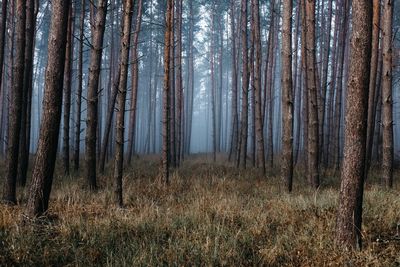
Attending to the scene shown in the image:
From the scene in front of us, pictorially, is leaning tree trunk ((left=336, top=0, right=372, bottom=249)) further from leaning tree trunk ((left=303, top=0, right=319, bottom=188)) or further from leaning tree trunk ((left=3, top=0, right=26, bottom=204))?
leaning tree trunk ((left=3, top=0, right=26, bottom=204))

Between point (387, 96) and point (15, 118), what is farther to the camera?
point (387, 96)

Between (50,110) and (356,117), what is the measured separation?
3794mm

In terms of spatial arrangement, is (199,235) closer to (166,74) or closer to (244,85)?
(166,74)

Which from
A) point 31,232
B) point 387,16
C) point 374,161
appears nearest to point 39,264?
point 31,232

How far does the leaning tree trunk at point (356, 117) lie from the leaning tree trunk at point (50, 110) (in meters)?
3.65

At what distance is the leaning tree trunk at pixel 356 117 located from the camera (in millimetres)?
3896

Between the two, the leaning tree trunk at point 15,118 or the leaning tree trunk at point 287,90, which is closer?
the leaning tree trunk at point 15,118

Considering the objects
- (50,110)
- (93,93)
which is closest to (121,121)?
(93,93)

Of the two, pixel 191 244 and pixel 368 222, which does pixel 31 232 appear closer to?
pixel 191 244

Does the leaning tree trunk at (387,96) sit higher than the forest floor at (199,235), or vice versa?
the leaning tree trunk at (387,96)

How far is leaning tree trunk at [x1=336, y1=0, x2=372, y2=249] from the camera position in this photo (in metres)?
3.90

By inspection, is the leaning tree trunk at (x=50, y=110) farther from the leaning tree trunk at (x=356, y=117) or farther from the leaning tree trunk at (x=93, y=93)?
the leaning tree trunk at (x=356, y=117)

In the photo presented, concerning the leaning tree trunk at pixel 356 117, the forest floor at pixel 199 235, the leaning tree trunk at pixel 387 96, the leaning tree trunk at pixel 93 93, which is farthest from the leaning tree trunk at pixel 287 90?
the leaning tree trunk at pixel 356 117

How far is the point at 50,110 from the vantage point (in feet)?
16.2
